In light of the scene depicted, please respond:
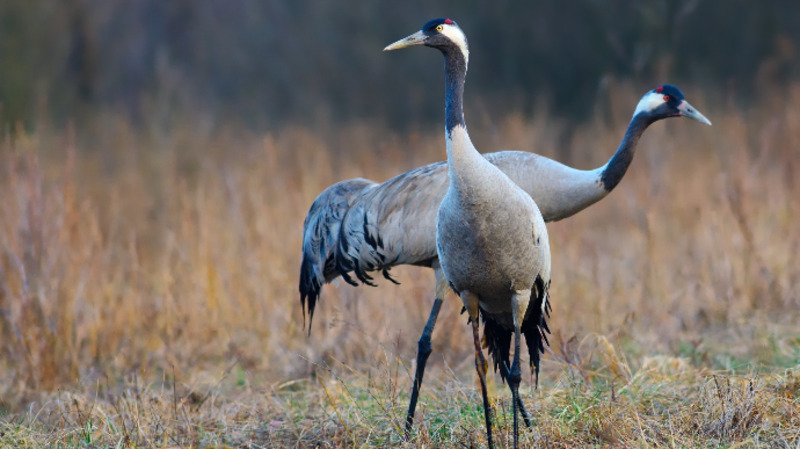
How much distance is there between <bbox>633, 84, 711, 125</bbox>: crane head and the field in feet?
2.98

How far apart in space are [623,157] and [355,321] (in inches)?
67.2

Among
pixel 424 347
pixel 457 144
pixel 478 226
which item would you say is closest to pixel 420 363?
pixel 424 347

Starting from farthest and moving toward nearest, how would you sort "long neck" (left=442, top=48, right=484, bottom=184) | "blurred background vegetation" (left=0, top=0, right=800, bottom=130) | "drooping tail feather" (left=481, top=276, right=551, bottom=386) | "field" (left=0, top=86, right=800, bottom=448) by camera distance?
"blurred background vegetation" (left=0, top=0, right=800, bottom=130)
"drooping tail feather" (left=481, top=276, right=551, bottom=386)
"field" (left=0, top=86, right=800, bottom=448)
"long neck" (left=442, top=48, right=484, bottom=184)

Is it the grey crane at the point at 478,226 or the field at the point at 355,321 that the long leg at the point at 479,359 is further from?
the field at the point at 355,321

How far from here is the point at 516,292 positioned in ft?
10.6

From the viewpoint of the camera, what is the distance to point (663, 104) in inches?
171

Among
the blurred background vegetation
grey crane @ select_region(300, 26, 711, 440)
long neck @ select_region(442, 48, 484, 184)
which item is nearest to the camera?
long neck @ select_region(442, 48, 484, 184)

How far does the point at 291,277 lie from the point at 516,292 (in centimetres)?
263

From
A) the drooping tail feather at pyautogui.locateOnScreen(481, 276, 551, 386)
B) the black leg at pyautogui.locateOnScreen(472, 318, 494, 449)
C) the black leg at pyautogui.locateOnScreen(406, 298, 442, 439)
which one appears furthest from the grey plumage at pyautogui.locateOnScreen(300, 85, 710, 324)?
the black leg at pyautogui.locateOnScreen(472, 318, 494, 449)

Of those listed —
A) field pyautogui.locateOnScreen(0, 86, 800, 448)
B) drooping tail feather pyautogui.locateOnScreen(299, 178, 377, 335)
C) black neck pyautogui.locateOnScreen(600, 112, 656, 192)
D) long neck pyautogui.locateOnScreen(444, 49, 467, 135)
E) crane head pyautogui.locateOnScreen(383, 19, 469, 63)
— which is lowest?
field pyautogui.locateOnScreen(0, 86, 800, 448)

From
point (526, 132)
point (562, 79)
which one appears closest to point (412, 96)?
point (562, 79)

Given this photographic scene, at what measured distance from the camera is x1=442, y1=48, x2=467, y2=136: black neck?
9.68 ft

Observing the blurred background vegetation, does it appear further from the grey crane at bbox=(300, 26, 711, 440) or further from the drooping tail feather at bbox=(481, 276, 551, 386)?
the drooping tail feather at bbox=(481, 276, 551, 386)

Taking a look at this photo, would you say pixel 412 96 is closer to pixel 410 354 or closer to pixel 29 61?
pixel 29 61
